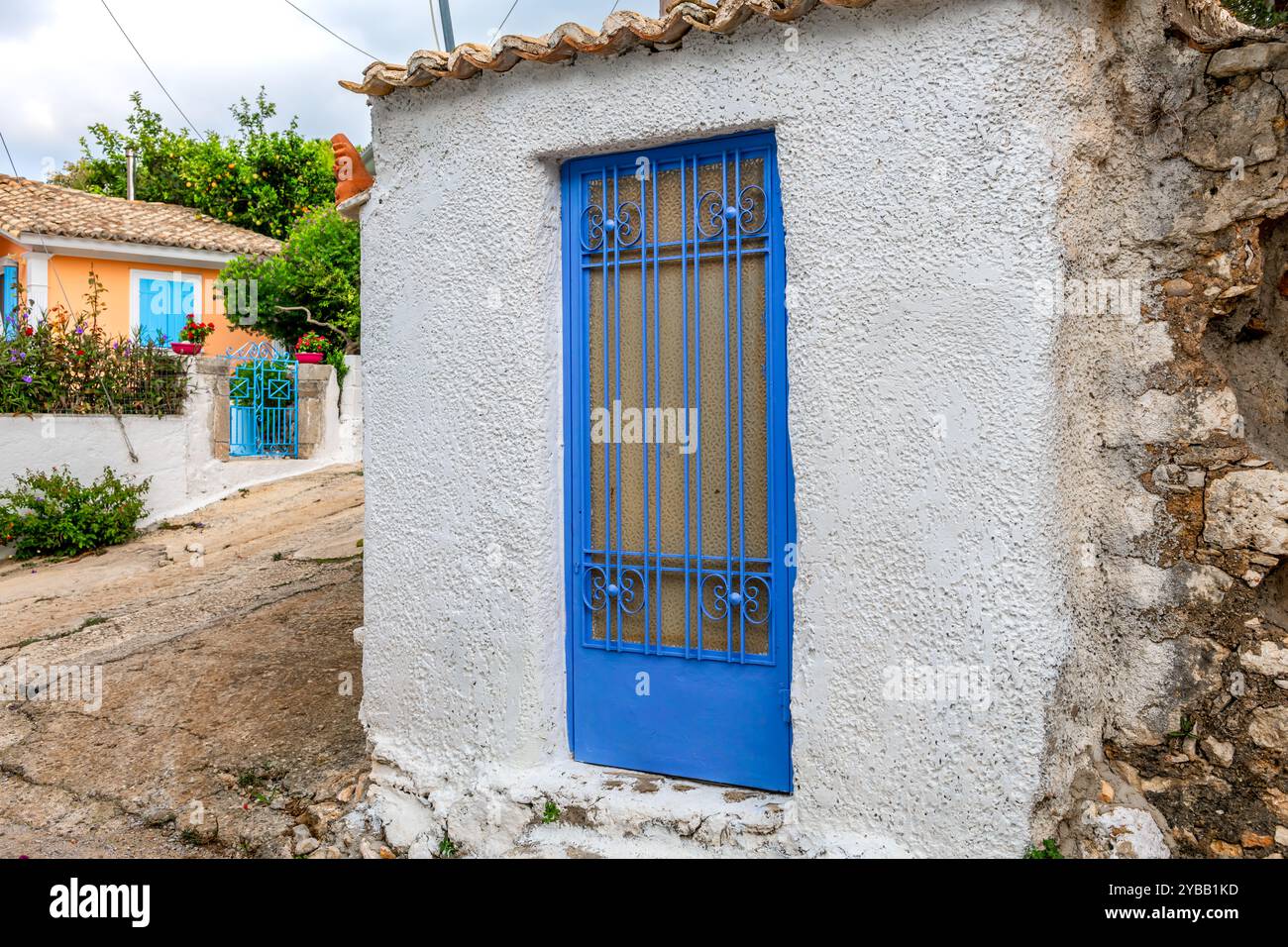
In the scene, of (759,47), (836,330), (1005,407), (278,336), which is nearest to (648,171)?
(759,47)

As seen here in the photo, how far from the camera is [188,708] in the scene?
5359 millimetres

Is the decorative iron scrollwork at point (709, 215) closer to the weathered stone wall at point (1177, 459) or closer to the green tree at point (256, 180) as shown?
the weathered stone wall at point (1177, 459)

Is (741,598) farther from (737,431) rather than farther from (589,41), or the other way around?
(589,41)

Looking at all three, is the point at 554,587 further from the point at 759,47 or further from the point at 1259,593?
the point at 1259,593

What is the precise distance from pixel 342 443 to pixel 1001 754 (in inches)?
443

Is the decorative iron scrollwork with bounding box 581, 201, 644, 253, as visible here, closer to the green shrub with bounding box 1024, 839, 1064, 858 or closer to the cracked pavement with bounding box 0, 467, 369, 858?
the green shrub with bounding box 1024, 839, 1064, 858

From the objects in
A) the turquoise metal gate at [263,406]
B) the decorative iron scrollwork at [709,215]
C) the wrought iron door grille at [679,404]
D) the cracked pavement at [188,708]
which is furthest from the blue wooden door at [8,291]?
the decorative iron scrollwork at [709,215]

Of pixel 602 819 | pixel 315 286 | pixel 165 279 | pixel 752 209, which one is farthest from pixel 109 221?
pixel 602 819

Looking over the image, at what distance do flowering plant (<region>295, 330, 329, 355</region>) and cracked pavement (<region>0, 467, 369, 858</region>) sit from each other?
5430mm

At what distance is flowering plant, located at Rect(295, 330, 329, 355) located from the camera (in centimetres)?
1373

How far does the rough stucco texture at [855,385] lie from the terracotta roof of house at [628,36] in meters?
0.07

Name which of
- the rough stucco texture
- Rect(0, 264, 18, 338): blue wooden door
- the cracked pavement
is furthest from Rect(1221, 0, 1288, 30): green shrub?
Rect(0, 264, 18, 338): blue wooden door

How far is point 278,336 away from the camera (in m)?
14.7

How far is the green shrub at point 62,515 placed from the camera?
9914 millimetres
